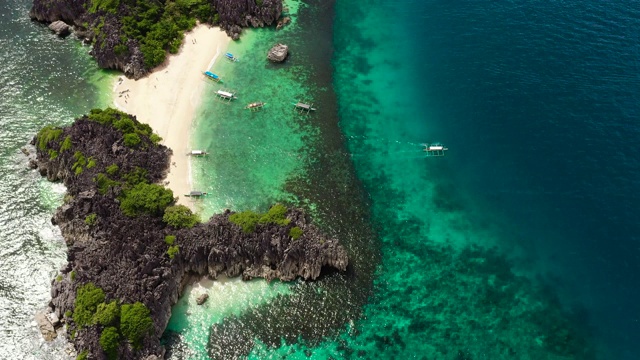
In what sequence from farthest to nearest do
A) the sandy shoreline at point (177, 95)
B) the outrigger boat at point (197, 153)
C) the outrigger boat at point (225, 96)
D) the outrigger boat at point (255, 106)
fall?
the outrigger boat at point (225, 96), the outrigger boat at point (255, 106), the outrigger boat at point (197, 153), the sandy shoreline at point (177, 95)

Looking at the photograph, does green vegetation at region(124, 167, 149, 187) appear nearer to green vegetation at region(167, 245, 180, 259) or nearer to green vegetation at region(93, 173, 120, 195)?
green vegetation at region(93, 173, 120, 195)

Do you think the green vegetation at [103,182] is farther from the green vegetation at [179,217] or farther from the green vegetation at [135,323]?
the green vegetation at [135,323]

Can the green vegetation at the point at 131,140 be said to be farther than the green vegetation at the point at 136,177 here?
Yes

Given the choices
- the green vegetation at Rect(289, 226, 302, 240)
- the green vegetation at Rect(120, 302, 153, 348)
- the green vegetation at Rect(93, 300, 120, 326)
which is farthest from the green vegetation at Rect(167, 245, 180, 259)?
the green vegetation at Rect(289, 226, 302, 240)

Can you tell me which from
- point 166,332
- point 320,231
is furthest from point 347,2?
point 166,332

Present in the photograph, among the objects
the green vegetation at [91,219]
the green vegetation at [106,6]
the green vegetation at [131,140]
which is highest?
the green vegetation at [106,6]

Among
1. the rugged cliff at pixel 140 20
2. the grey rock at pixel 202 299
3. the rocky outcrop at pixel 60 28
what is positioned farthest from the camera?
the rocky outcrop at pixel 60 28

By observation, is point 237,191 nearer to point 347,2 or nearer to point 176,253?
point 176,253

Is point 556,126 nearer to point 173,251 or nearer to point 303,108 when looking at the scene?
point 303,108

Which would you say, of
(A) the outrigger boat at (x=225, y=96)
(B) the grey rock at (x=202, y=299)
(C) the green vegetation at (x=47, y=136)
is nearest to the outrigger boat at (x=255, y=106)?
(A) the outrigger boat at (x=225, y=96)
